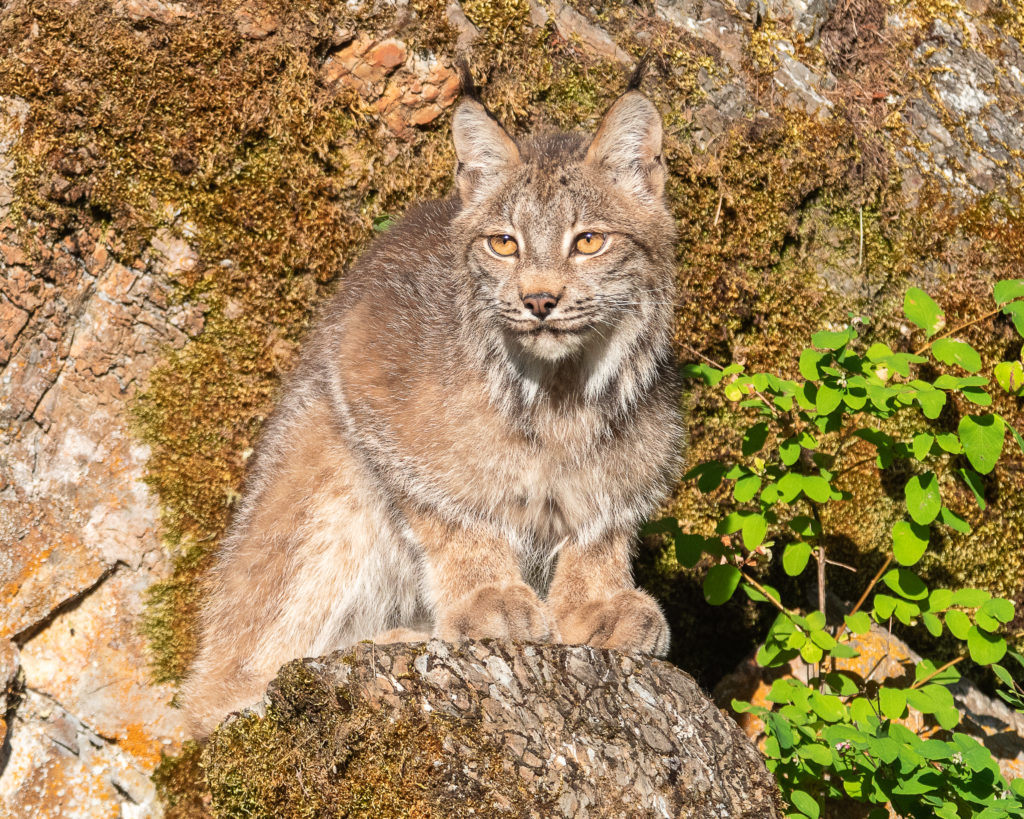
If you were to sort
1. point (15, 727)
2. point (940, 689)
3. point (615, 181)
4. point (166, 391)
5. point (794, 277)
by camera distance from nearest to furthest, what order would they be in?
1. point (940, 689)
2. point (615, 181)
3. point (15, 727)
4. point (166, 391)
5. point (794, 277)

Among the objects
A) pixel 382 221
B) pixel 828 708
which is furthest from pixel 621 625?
pixel 382 221

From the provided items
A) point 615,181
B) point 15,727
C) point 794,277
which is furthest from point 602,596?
point 15,727

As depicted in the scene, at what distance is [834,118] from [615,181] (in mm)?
Answer: 1866

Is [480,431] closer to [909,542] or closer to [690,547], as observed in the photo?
[690,547]

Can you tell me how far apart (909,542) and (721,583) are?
695 mm

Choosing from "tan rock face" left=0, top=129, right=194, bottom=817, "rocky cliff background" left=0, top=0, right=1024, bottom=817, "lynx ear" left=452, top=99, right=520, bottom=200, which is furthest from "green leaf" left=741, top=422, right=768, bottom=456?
"tan rock face" left=0, top=129, right=194, bottom=817

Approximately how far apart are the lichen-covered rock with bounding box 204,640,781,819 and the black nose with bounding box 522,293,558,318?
1108mm

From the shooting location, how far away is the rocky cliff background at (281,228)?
14.0 ft

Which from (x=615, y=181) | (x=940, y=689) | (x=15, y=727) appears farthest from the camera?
(x=15, y=727)

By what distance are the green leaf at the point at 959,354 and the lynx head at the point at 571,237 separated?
979 mm

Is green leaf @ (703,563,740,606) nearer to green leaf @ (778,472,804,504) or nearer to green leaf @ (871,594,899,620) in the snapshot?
green leaf @ (778,472,804,504)

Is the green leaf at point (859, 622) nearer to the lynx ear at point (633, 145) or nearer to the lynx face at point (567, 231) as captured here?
the lynx face at point (567, 231)

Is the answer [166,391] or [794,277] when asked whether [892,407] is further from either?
[166,391]

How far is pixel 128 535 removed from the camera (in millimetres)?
4410
